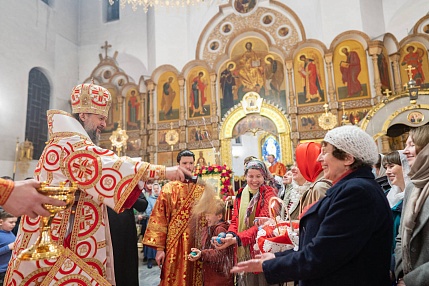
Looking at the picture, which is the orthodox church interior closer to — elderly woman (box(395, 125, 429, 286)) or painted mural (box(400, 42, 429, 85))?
painted mural (box(400, 42, 429, 85))

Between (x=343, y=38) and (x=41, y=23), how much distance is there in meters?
13.8

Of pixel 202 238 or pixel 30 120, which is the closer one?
pixel 202 238

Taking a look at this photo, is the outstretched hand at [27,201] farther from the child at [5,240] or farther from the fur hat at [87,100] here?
the child at [5,240]

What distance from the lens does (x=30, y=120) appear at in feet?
45.0

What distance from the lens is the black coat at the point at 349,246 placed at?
153cm

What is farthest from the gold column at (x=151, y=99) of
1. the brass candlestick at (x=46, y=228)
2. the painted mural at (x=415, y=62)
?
the brass candlestick at (x=46, y=228)

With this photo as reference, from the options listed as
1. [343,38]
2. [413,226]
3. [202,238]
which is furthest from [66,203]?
[343,38]

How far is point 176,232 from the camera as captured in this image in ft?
11.1

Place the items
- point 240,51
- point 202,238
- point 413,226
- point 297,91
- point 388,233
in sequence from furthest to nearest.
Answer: point 240,51 < point 297,91 < point 202,238 < point 413,226 < point 388,233

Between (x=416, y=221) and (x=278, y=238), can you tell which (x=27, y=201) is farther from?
(x=416, y=221)

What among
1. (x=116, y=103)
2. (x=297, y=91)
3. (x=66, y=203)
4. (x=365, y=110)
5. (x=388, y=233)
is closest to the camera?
(x=66, y=203)

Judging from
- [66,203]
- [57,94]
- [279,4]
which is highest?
[279,4]

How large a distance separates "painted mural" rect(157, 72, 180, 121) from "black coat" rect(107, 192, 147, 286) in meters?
10.1

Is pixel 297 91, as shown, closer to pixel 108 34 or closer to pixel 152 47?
Answer: pixel 152 47
